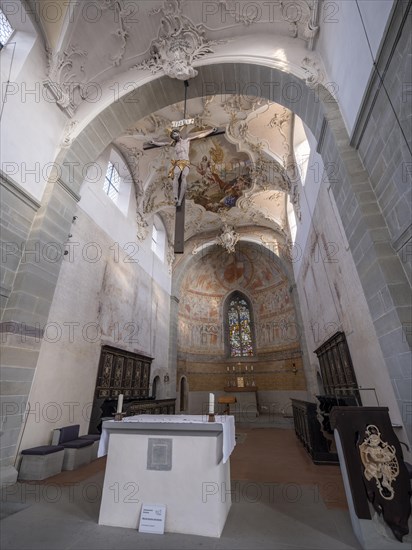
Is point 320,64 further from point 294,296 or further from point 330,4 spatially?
point 294,296

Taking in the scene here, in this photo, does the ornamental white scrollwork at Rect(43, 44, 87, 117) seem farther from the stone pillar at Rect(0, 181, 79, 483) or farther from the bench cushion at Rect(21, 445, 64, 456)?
the bench cushion at Rect(21, 445, 64, 456)

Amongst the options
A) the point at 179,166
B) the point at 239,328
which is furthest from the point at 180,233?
the point at 239,328

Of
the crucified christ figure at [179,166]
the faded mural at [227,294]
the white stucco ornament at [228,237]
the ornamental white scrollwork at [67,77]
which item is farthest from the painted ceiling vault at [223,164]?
the faded mural at [227,294]

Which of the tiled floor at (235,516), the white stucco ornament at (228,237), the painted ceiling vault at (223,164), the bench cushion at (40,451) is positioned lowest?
the tiled floor at (235,516)

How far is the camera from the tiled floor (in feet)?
8.03

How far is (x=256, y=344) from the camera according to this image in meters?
16.9

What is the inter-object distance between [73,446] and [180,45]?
9711 mm

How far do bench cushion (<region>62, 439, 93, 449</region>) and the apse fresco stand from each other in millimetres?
10528

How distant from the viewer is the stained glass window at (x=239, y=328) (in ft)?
56.5

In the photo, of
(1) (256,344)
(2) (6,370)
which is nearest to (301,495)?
(2) (6,370)

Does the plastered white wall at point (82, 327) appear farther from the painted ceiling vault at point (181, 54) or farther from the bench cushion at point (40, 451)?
the painted ceiling vault at point (181, 54)

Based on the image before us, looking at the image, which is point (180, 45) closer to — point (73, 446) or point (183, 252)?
point (183, 252)

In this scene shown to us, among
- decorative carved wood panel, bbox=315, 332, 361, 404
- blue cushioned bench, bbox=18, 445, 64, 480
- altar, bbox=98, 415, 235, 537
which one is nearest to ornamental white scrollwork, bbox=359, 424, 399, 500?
altar, bbox=98, 415, 235, 537

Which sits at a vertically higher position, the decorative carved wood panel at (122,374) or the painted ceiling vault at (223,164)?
the painted ceiling vault at (223,164)
